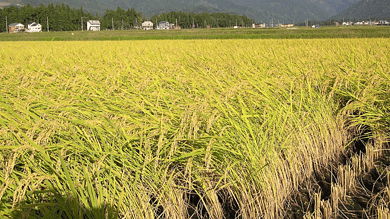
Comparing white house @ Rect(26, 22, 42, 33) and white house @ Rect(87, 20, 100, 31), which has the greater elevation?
white house @ Rect(87, 20, 100, 31)

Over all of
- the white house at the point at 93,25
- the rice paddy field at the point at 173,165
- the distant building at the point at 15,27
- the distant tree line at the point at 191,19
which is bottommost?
the rice paddy field at the point at 173,165

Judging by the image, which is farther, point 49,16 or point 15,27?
point 49,16

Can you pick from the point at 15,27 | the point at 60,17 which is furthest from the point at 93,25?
the point at 15,27

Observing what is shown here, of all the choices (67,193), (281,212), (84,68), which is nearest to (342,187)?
(281,212)

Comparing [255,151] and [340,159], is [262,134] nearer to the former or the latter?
[255,151]

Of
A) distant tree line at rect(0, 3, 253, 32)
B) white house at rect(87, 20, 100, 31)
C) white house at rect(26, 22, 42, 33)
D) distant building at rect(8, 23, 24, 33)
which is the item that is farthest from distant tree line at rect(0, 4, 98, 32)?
white house at rect(87, 20, 100, 31)

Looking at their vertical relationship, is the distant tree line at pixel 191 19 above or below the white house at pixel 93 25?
above

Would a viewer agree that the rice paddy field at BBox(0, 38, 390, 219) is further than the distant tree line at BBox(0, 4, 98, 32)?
A: No

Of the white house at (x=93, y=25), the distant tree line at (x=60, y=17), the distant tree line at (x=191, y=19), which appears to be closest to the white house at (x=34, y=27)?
the distant tree line at (x=60, y=17)

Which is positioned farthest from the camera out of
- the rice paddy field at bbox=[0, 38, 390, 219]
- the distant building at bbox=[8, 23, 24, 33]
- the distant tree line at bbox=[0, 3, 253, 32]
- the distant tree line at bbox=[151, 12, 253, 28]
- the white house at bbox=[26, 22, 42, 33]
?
the distant tree line at bbox=[151, 12, 253, 28]

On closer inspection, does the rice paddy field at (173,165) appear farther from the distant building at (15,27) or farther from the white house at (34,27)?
the white house at (34,27)

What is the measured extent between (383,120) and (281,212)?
5.40 feet

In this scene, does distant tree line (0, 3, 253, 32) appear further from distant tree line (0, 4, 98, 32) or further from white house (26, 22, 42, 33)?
white house (26, 22, 42, 33)

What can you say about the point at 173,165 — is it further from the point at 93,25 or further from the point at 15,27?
the point at 93,25
